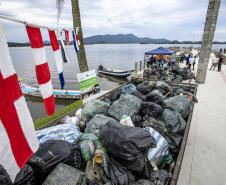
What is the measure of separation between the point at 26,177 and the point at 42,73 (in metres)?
1.09

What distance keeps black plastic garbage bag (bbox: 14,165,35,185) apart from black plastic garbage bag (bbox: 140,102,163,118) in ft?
7.65

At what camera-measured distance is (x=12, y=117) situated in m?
1.29

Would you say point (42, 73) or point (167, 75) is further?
point (167, 75)

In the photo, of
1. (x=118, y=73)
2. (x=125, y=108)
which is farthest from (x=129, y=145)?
(x=118, y=73)

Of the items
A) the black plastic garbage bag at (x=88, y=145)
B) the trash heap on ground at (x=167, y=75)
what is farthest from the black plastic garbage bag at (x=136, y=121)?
the trash heap on ground at (x=167, y=75)

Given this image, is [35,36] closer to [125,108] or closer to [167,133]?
[125,108]

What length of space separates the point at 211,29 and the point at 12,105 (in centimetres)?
1054

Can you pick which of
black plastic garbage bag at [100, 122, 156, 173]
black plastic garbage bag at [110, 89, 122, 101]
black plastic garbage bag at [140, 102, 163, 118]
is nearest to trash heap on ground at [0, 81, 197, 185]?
black plastic garbage bag at [100, 122, 156, 173]

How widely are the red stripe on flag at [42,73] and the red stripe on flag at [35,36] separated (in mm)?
Answer: 231

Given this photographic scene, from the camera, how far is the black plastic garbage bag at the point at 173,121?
3.24 meters

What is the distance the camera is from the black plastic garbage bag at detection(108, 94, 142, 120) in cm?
342

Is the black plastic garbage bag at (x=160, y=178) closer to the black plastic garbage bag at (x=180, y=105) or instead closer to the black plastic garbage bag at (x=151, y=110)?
the black plastic garbage bag at (x=151, y=110)

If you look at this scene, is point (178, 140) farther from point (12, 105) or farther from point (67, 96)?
point (67, 96)

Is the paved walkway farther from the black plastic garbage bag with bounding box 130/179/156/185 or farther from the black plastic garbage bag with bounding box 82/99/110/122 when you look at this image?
the black plastic garbage bag with bounding box 82/99/110/122
